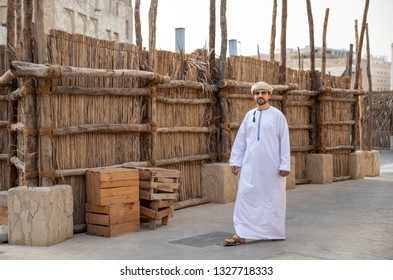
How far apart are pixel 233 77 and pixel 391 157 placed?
463 inches

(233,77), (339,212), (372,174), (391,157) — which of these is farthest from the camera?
(391,157)

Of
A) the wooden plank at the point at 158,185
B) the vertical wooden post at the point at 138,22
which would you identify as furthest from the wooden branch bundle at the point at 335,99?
the wooden plank at the point at 158,185

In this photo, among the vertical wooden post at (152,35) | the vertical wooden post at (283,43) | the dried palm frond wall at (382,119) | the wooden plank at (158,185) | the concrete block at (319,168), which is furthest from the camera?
the dried palm frond wall at (382,119)

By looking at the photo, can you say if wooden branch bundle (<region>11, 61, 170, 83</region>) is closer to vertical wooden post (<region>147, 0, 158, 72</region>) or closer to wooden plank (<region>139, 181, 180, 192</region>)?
vertical wooden post (<region>147, 0, 158, 72</region>)

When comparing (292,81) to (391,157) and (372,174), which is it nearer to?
(372,174)

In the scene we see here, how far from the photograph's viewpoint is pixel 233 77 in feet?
36.8

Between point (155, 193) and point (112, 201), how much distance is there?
0.68m

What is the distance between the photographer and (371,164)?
15.4 metres

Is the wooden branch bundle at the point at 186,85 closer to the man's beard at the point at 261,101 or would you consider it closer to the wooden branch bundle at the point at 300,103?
the man's beard at the point at 261,101

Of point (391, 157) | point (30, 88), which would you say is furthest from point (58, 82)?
point (391, 157)

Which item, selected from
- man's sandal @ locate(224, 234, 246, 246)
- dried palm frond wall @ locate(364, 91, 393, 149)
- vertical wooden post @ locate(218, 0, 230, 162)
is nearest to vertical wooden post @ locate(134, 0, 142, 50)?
vertical wooden post @ locate(218, 0, 230, 162)

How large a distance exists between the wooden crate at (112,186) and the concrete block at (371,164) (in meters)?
8.66

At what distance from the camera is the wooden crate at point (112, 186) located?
25.1ft

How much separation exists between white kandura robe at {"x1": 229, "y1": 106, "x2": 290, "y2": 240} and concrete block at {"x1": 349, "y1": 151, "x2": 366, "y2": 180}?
7794 mm
